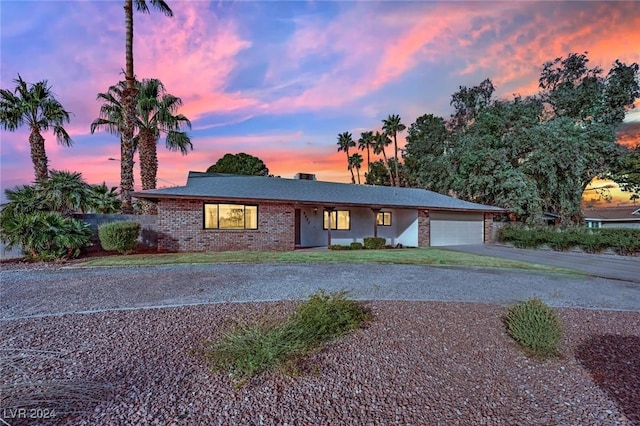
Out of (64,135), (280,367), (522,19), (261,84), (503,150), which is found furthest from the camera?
(503,150)

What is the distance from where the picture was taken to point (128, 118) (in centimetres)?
1511

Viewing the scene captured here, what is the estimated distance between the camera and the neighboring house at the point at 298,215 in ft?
42.9

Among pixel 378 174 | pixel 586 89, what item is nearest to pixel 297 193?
pixel 586 89

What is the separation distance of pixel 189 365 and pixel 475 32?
13.0 m

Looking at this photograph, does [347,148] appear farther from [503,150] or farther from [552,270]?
[552,270]

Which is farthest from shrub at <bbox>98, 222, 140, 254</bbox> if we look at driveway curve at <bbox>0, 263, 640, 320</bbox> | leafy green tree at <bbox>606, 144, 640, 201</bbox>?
leafy green tree at <bbox>606, 144, 640, 201</bbox>

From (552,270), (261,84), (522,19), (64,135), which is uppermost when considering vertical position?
(522,19)

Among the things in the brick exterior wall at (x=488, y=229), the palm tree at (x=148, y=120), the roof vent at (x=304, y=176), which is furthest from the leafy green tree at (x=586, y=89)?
the palm tree at (x=148, y=120)

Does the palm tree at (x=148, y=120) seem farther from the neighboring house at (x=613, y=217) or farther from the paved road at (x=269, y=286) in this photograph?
the neighboring house at (x=613, y=217)

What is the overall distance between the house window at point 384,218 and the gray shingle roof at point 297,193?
101cm

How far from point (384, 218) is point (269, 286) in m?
12.6

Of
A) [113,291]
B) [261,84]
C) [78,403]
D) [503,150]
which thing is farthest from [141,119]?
[503,150]

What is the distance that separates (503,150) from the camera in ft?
68.8
